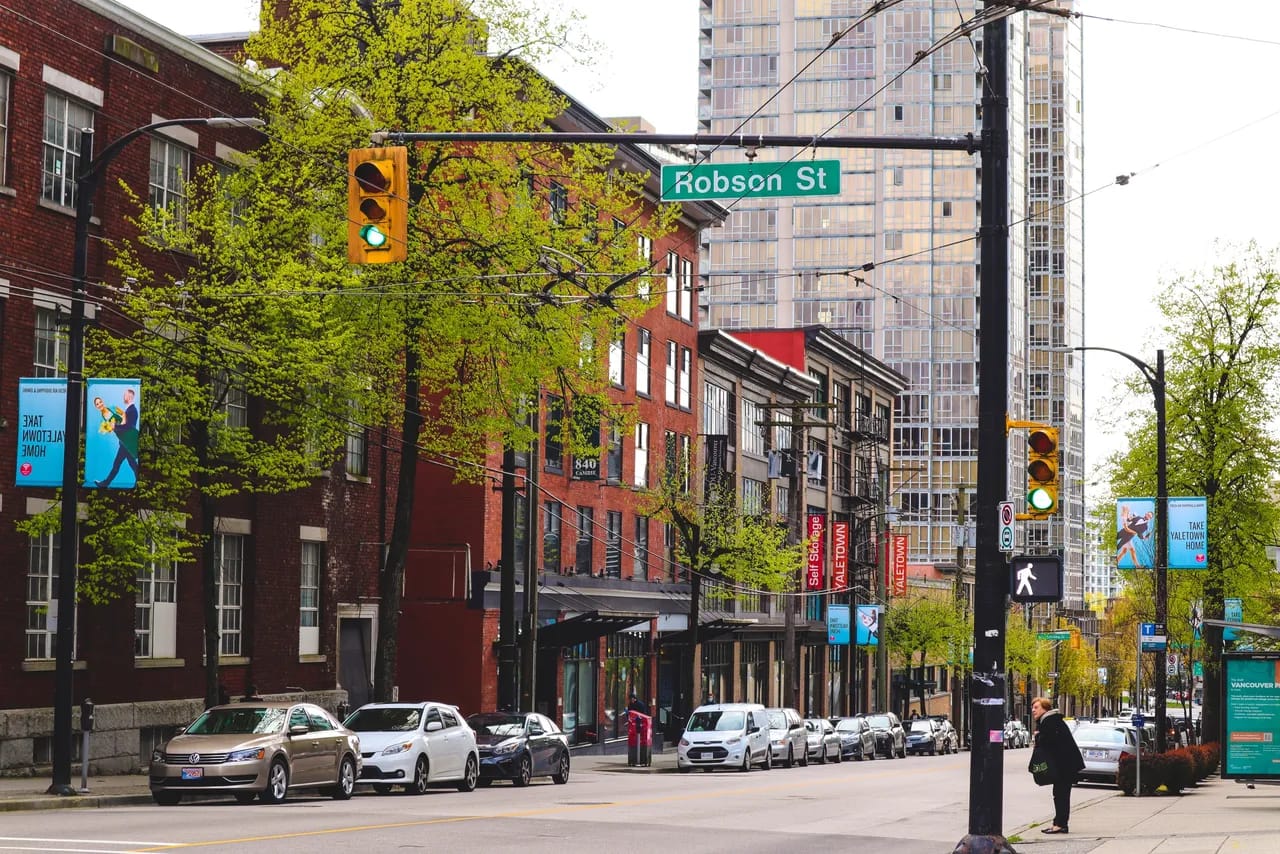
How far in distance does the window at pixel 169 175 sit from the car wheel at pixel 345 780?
11578 mm

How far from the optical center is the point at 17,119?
1138 inches

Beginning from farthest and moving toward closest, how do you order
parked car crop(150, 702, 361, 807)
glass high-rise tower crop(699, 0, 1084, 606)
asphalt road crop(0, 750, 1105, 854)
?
1. glass high-rise tower crop(699, 0, 1084, 606)
2. parked car crop(150, 702, 361, 807)
3. asphalt road crop(0, 750, 1105, 854)

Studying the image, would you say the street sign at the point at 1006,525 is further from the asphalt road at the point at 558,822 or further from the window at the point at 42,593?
the window at the point at 42,593

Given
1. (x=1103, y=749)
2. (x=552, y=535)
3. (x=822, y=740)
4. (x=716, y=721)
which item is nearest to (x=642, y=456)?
(x=552, y=535)

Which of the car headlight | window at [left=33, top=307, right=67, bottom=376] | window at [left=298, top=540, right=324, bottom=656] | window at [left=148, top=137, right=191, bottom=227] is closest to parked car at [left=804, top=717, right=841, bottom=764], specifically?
window at [left=298, top=540, right=324, bottom=656]

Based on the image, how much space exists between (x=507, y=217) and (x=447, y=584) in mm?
17490

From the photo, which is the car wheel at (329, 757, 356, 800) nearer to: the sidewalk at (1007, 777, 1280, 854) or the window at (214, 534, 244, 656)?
the window at (214, 534, 244, 656)

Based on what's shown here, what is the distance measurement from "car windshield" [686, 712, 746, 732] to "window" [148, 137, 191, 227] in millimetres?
18956

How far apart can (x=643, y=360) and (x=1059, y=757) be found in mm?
36350

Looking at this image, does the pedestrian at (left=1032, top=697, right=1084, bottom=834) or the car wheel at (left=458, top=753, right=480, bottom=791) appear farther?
the car wheel at (left=458, top=753, right=480, bottom=791)

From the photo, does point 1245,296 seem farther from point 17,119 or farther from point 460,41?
point 17,119

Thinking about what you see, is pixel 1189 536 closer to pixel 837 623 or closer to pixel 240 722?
pixel 240 722

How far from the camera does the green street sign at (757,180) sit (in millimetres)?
15836

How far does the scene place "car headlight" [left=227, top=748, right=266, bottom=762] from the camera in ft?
79.0
